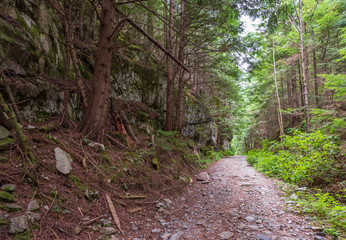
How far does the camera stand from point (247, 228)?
9.81ft

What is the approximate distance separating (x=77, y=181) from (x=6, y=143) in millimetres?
1290

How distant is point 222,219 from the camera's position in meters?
3.39

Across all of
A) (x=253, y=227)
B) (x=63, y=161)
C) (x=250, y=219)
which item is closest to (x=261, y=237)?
(x=253, y=227)

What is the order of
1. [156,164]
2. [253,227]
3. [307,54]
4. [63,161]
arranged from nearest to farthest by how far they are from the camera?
1. [253,227]
2. [63,161]
3. [156,164]
4. [307,54]

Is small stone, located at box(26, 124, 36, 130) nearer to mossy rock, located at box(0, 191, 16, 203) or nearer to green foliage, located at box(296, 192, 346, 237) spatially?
mossy rock, located at box(0, 191, 16, 203)

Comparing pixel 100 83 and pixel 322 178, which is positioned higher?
pixel 100 83

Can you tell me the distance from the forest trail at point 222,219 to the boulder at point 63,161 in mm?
1564

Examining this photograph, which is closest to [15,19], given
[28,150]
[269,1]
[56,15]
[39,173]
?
[56,15]

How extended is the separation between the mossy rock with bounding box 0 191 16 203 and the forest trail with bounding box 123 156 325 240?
1.53m

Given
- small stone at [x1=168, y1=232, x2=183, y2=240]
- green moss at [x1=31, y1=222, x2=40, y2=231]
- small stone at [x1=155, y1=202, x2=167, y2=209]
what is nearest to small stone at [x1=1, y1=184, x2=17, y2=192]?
green moss at [x1=31, y1=222, x2=40, y2=231]

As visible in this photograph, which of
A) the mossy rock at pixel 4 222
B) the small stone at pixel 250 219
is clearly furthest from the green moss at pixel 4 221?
the small stone at pixel 250 219

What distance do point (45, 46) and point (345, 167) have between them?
351 inches

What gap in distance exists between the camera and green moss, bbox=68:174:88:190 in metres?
3.06

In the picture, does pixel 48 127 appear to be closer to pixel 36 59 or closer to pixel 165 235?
pixel 36 59
